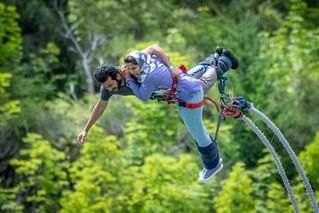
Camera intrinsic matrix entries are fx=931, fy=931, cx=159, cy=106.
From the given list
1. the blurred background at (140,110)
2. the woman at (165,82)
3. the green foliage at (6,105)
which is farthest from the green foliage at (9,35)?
the woman at (165,82)

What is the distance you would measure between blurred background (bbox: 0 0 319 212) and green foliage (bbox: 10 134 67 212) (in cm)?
3

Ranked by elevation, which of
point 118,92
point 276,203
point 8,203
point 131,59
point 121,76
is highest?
point 131,59

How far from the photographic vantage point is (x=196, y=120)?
256 inches

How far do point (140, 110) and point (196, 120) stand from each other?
933 cm

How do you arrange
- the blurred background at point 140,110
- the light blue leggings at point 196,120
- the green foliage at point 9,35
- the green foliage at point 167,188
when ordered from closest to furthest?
the light blue leggings at point 196,120 → the green foliage at point 167,188 → the blurred background at point 140,110 → the green foliage at point 9,35

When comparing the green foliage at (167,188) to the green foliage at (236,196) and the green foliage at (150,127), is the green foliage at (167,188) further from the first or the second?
the green foliage at (150,127)

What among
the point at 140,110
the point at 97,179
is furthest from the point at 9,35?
the point at 97,179

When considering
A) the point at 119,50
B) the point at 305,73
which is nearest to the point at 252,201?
the point at 305,73

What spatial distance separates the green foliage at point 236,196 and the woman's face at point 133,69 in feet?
25.6

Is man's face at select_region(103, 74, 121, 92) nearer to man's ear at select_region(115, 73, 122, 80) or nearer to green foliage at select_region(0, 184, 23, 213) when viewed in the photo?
man's ear at select_region(115, 73, 122, 80)

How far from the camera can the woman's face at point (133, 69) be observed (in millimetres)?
6148

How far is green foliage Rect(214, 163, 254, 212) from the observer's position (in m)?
13.8

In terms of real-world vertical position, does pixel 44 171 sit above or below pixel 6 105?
below

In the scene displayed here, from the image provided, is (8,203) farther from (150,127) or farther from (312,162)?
(312,162)
